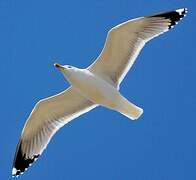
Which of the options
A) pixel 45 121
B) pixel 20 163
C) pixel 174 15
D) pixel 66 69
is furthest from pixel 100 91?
pixel 20 163

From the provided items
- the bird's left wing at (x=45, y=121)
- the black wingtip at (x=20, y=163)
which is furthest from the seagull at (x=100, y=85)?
the black wingtip at (x=20, y=163)

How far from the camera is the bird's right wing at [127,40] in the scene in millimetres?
8562

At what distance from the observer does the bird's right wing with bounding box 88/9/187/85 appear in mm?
8562

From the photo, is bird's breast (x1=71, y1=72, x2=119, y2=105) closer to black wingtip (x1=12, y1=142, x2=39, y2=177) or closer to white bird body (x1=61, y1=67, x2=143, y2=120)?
white bird body (x1=61, y1=67, x2=143, y2=120)

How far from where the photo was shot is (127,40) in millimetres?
8695

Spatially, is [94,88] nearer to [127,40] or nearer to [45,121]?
[127,40]

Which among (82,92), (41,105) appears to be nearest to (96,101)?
(82,92)

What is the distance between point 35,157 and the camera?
942cm

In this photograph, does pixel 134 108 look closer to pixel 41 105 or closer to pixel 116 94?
pixel 116 94

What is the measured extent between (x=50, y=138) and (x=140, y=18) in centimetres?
207

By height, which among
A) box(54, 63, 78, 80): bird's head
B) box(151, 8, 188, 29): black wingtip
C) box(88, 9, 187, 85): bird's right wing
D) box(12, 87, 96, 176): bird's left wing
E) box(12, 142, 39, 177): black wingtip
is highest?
box(151, 8, 188, 29): black wingtip

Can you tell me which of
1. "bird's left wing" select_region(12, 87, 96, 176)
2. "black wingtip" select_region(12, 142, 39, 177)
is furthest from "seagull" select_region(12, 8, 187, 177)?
"black wingtip" select_region(12, 142, 39, 177)

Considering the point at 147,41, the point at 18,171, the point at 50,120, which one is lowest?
the point at 18,171

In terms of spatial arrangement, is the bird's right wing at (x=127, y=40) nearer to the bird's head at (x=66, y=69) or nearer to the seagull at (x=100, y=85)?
the seagull at (x=100, y=85)
